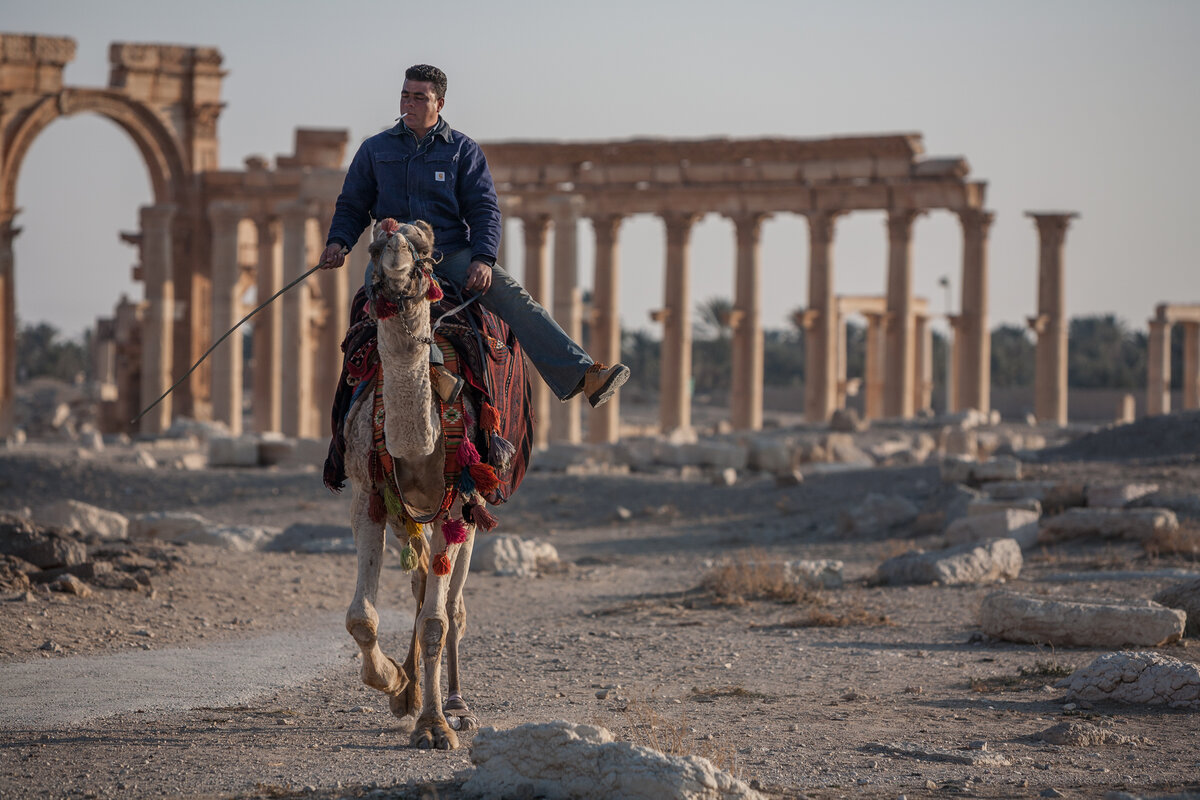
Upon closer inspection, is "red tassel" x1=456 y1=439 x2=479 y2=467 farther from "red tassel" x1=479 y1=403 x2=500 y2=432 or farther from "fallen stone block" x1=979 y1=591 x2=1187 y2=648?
"fallen stone block" x1=979 y1=591 x2=1187 y2=648

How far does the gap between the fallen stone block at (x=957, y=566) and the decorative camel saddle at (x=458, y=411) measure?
733 cm

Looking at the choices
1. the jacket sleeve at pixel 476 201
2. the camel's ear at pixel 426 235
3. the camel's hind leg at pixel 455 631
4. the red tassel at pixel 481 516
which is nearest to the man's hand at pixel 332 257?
the jacket sleeve at pixel 476 201

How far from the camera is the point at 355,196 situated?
8.45m

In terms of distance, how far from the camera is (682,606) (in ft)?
44.2

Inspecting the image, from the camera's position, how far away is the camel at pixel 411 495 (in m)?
7.08

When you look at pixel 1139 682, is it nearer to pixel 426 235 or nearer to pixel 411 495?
pixel 411 495

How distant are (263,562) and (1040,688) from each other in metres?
8.41

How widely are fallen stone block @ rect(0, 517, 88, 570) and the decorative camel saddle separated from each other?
5.00 meters

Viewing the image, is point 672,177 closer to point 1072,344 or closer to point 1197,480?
point 1197,480

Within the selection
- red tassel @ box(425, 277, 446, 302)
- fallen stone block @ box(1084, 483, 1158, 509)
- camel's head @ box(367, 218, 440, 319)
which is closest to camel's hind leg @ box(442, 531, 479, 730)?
red tassel @ box(425, 277, 446, 302)

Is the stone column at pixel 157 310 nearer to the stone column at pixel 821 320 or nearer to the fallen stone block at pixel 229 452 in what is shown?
the fallen stone block at pixel 229 452

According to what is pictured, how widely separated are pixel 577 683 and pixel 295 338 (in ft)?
99.6

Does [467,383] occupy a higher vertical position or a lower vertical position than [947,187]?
lower

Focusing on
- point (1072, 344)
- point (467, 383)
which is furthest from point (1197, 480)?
point (1072, 344)
